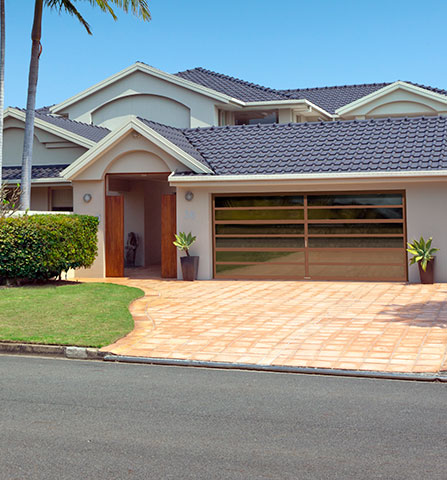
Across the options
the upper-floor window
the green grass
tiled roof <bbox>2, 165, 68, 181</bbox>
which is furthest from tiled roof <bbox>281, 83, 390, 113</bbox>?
the green grass

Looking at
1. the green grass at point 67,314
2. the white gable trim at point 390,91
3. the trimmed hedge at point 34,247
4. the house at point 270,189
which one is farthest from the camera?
the white gable trim at point 390,91

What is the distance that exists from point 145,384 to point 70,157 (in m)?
17.1

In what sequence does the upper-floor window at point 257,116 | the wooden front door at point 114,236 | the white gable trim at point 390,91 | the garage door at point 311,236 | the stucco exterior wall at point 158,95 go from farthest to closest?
the upper-floor window at point 257,116 < the white gable trim at point 390,91 < the stucco exterior wall at point 158,95 < the wooden front door at point 114,236 < the garage door at point 311,236

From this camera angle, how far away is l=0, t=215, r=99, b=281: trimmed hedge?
55.1ft

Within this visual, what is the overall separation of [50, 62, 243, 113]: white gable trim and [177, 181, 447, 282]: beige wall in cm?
1086

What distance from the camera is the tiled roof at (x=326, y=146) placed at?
62.3ft

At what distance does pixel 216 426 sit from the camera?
657 cm

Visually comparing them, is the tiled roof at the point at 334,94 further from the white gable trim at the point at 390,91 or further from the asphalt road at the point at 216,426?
the asphalt road at the point at 216,426

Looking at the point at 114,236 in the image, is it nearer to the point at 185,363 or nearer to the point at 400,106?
the point at 185,363

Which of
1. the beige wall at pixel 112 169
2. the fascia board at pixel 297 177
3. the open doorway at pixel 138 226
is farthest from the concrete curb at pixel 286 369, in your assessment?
the beige wall at pixel 112 169

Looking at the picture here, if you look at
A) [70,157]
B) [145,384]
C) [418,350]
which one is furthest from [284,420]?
[70,157]

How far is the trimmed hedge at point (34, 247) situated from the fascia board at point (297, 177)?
3791 millimetres

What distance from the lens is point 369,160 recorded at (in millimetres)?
19141

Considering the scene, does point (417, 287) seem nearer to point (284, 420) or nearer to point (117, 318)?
point (117, 318)
